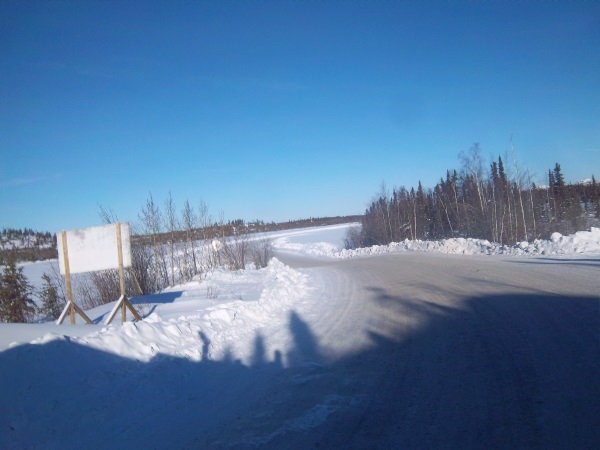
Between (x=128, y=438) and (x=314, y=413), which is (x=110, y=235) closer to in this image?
(x=128, y=438)

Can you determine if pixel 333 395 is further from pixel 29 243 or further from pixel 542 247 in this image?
pixel 29 243

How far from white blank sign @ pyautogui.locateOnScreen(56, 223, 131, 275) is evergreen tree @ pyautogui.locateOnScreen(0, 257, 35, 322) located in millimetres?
9093

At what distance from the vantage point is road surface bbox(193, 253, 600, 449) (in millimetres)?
4172

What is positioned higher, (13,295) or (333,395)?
(13,295)

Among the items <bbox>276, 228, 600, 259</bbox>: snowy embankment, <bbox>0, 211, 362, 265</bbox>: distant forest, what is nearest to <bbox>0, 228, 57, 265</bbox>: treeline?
<bbox>0, 211, 362, 265</bbox>: distant forest

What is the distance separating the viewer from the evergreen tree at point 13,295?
16750mm

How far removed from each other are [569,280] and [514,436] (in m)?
9.13

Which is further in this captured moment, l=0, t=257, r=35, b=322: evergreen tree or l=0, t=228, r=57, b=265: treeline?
l=0, t=228, r=57, b=265: treeline

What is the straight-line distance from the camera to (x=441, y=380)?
18.0 feet

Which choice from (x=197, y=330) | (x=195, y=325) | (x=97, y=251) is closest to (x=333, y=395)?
(x=197, y=330)

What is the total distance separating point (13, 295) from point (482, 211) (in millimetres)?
36079

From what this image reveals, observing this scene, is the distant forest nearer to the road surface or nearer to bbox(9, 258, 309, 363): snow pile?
bbox(9, 258, 309, 363): snow pile

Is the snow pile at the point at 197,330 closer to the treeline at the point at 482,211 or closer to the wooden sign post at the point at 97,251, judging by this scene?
the wooden sign post at the point at 97,251

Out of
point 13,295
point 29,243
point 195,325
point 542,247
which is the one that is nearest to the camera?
point 195,325
